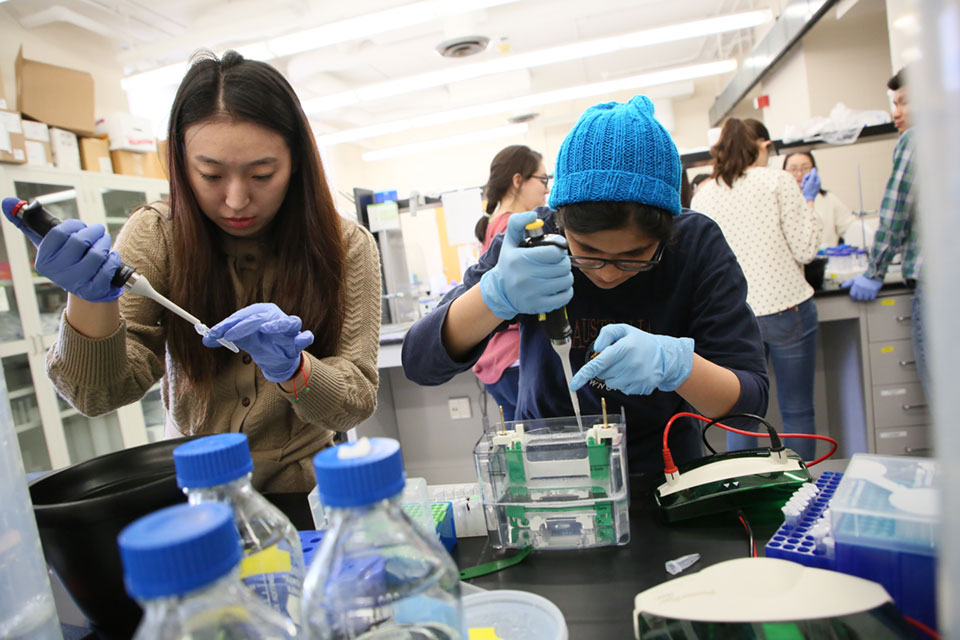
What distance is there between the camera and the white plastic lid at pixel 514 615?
540mm

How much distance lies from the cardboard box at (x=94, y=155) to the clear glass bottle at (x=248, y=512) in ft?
13.5

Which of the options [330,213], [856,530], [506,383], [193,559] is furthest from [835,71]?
[193,559]

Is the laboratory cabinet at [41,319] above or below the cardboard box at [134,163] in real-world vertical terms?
below

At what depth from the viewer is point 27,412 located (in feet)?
11.0

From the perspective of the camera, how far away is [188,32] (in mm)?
4398

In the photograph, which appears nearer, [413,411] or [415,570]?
[415,570]

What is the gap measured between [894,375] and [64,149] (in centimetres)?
474

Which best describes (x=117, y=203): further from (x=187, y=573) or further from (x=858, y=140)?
(x=858, y=140)

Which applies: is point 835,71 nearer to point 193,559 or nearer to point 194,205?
point 194,205

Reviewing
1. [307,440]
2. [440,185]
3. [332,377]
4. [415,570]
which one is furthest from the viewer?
[440,185]

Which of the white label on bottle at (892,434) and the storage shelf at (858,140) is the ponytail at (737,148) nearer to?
the storage shelf at (858,140)

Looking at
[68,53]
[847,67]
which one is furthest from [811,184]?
[68,53]

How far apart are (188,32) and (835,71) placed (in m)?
5.08

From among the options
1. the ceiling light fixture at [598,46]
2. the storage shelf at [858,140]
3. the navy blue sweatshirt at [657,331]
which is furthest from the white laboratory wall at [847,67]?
the navy blue sweatshirt at [657,331]
